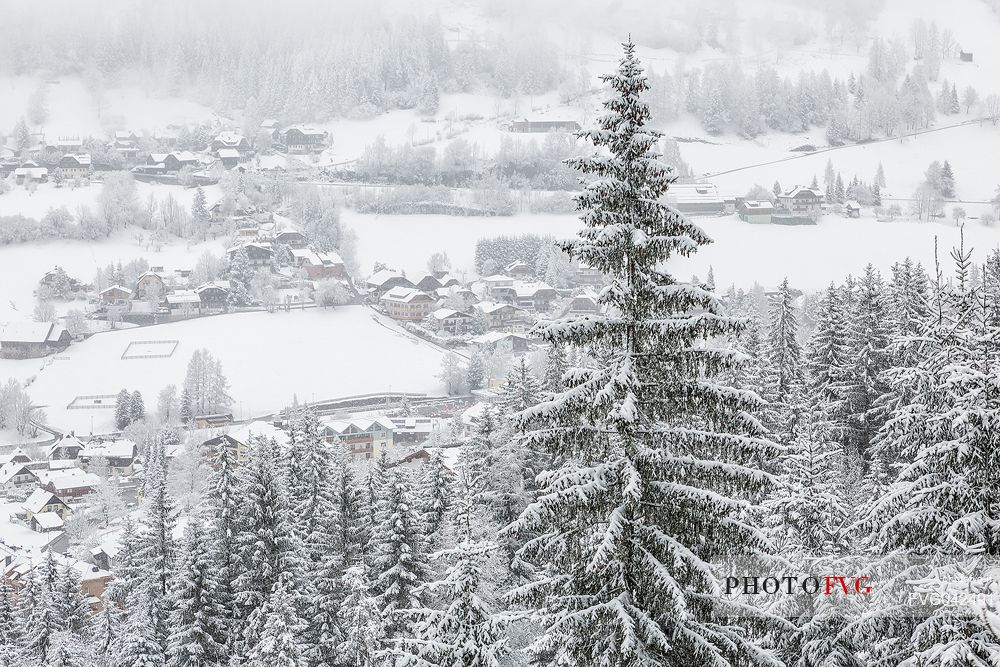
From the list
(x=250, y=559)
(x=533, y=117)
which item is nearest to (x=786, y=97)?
(x=533, y=117)

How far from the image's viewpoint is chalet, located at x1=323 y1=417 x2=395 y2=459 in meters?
62.5

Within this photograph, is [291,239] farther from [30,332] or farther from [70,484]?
[70,484]

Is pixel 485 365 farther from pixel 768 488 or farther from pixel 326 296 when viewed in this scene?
pixel 768 488

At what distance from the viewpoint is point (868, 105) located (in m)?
173

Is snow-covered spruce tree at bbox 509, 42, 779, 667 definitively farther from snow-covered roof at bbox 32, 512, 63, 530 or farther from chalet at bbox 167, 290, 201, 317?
chalet at bbox 167, 290, 201, 317

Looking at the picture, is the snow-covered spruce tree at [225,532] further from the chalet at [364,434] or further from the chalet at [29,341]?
the chalet at [29,341]

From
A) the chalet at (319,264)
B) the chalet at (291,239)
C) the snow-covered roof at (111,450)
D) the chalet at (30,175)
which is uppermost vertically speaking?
the chalet at (30,175)

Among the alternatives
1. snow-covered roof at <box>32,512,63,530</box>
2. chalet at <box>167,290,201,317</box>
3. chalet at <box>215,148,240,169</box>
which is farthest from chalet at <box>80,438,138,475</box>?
chalet at <box>215,148,240,169</box>

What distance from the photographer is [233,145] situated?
157500 mm

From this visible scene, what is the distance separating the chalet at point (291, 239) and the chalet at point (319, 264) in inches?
154

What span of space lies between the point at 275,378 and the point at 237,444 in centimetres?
1805

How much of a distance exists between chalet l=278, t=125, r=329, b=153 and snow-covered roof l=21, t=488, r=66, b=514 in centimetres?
11302

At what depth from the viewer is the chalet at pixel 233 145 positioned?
156 metres

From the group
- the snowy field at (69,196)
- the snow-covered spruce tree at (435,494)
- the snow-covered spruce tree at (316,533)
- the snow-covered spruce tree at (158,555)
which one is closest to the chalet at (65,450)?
the snow-covered spruce tree at (316,533)
